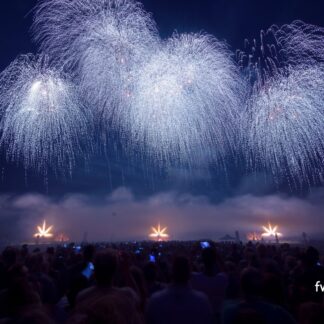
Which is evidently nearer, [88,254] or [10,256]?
[88,254]

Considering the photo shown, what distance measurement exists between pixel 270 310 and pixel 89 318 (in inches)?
123

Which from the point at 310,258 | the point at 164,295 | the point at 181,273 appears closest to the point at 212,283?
the point at 181,273

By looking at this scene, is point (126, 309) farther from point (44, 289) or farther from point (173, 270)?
point (44, 289)

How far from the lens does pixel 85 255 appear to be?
835 cm

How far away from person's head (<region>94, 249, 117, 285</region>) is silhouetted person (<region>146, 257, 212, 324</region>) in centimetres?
82

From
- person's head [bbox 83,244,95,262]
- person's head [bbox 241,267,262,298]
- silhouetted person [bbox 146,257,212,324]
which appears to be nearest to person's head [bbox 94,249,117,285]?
silhouetted person [bbox 146,257,212,324]

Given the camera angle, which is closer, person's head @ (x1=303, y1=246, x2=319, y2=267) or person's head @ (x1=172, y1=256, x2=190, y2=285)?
person's head @ (x1=172, y1=256, x2=190, y2=285)

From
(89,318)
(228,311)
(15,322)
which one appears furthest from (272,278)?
(15,322)

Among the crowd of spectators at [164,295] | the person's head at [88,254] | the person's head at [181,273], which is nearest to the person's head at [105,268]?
the crowd of spectators at [164,295]

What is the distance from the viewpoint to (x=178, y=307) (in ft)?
14.7

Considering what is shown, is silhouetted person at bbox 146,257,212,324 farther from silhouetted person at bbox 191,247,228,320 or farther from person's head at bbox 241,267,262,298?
silhouetted person at bbox 191,247,228,320

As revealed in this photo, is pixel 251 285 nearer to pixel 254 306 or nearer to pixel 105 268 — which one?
pixel 254 306

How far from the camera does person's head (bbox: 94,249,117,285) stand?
4.58 m

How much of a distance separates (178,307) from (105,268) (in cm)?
135
